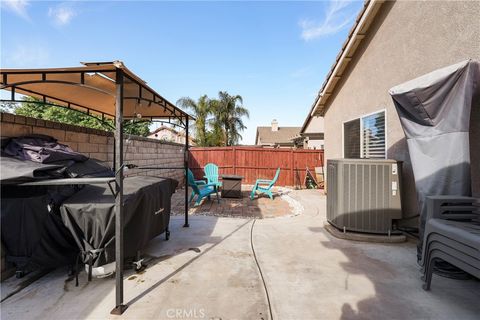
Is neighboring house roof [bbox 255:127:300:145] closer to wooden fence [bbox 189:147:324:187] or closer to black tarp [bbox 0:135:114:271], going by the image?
wooden fence [bbox 189:147:324:187]

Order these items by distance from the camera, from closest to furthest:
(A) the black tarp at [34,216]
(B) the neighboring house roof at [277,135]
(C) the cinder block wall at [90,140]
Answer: (A) the black tarp at [34,216] < (C) the cinder block wall at [90,140] < (B) the neighboring house roof at [277,135]

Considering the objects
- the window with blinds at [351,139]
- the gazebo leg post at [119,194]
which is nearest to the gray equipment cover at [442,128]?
the window with blinds at [351,139]

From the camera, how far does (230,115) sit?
22.4 m

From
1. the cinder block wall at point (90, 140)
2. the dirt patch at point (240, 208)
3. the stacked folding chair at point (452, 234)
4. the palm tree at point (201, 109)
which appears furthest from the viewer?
the palm tree at point (201, 109)

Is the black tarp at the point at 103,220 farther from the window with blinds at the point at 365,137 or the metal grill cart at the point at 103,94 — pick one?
the window with blinds at the point at 365,137

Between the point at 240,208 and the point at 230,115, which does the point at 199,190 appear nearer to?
the point at 240,208

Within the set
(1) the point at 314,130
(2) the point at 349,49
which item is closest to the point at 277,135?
(1) the point at 314,130

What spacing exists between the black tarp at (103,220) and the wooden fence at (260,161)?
356 inches

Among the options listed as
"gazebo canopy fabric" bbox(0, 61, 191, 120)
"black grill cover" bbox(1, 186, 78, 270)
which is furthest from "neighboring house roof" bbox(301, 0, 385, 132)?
"black grill cover" bbox(1, 186, 78, 270)

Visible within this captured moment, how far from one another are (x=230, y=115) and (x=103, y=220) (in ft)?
67.9

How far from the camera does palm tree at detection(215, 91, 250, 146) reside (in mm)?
22031

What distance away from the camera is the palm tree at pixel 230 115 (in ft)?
72.3

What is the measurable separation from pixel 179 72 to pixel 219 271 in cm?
974

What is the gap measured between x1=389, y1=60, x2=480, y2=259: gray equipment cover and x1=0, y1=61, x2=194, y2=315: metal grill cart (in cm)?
348
